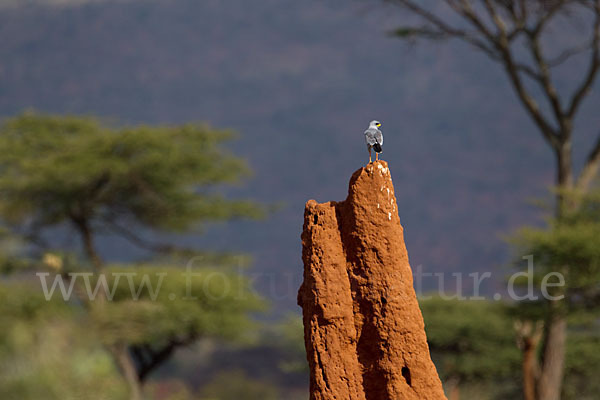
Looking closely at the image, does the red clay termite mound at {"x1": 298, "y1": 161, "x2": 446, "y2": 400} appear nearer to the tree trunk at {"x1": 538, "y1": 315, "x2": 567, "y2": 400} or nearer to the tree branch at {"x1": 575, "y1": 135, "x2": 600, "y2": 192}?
the tree trunk at {"x1": 538, "y1": 315, "x2": 567, "y2": 400}

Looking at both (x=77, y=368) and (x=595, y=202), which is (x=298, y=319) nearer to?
(x=595, y=202)

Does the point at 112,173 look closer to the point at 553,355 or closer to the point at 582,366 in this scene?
the point at 553,355

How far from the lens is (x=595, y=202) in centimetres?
1698

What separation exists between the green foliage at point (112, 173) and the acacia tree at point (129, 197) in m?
0.03

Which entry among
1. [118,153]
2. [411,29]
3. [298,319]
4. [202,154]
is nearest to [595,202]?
[411,29]

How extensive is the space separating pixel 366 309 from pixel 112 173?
15.7 m

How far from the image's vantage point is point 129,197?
74.1 ft

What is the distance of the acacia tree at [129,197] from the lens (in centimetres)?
1973

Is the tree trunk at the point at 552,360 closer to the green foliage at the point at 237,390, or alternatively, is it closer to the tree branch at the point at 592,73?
the tree branch at the point at 592,73

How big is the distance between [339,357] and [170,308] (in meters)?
14.2

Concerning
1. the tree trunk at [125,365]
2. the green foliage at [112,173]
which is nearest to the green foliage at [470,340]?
the green foliage at [112,173]

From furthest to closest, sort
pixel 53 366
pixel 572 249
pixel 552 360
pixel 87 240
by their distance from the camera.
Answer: pixel 87 240 < pixel 552 360 < pixel 572 249 < pixel 53 366

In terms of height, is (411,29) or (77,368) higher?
(411,29)

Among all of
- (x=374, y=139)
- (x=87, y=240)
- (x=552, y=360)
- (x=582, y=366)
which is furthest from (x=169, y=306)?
(x=374, y=139)
